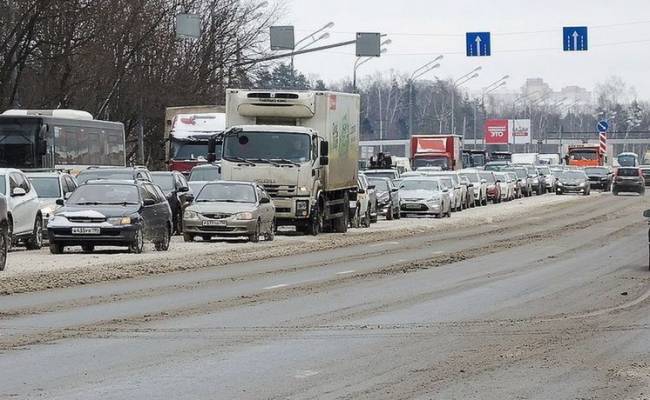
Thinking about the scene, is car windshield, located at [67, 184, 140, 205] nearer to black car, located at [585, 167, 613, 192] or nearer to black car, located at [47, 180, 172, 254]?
black car, located at [47, 180, 172, 254]

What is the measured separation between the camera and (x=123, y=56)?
209 ft

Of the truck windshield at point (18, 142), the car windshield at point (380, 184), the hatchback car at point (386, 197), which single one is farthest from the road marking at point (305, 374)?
the car windshield at point (380, 184)

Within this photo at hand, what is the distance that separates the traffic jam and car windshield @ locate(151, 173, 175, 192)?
0.04m

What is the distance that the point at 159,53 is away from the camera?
69.6 metres

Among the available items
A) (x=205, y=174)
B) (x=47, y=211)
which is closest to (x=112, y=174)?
(x=47, y=211)

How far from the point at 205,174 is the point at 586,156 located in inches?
2710

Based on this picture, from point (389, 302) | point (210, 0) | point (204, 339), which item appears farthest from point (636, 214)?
point (204, 339)

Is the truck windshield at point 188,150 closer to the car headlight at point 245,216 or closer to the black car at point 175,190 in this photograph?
the black car at point 175,190

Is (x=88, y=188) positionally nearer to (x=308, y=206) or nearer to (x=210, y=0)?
(x=308, y=206)

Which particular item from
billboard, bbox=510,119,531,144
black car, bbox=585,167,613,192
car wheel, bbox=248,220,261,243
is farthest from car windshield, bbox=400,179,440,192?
billboard, bbox=510,119,531,144

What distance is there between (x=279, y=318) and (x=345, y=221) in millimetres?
25455

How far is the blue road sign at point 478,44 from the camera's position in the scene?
2400 inches

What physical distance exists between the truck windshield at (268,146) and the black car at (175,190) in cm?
169

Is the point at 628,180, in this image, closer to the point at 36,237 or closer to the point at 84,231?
the point at 36,237
